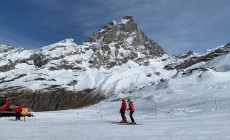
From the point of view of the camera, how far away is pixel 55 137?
63.9ft

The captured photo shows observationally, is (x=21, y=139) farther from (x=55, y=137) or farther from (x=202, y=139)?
(x=202, y=139)

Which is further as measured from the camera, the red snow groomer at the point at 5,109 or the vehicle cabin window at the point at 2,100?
the vehicle cabin window at the point at 2,100

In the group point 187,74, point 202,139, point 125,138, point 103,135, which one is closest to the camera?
point 202,139

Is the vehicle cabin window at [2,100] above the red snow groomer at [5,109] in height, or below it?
above

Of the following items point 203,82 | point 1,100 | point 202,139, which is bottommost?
point 202,139

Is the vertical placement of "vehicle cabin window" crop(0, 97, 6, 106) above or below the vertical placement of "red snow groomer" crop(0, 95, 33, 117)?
above

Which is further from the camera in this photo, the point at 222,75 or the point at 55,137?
the point at 222,75

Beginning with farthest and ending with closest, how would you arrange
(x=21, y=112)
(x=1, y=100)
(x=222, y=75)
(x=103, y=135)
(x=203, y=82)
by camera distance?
(x=222, y=75) < (x=203, y=82) < (x=1, y=100) < (x=21, y=112) < (x=103, y=135)

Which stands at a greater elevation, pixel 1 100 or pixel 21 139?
pixel 1 100

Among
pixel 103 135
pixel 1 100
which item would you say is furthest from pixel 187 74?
pixel 103 135

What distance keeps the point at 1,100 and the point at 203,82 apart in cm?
5894

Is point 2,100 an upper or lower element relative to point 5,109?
upper

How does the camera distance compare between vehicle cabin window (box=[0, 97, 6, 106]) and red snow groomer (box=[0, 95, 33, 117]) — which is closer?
→ red snow groomer (box=[0, 95, 33, 117])

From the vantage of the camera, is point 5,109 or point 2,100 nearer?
point 5,109
